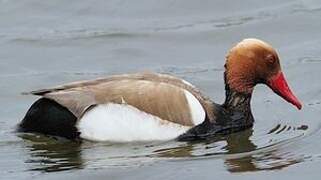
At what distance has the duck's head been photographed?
36.2 ft

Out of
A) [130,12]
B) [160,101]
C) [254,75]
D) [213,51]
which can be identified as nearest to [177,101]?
[160,101]

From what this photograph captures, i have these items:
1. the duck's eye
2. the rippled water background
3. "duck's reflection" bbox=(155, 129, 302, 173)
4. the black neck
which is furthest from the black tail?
the duck's eye

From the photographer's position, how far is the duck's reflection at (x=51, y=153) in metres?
10.1

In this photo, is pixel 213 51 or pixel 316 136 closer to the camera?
pixel 316 136

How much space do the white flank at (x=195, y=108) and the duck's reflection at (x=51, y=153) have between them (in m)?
1.02

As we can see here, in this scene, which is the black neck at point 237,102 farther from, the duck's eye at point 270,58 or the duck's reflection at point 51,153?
the duck's reflection at point 51,153

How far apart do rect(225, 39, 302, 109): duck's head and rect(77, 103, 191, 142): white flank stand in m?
0.84

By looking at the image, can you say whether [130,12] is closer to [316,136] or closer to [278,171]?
[316,136]

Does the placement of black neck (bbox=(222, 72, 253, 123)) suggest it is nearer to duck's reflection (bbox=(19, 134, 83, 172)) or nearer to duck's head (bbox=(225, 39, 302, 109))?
duck's head (bbox=(225, 39, 302, 109))

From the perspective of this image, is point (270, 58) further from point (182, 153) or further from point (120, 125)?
point (120, 125)

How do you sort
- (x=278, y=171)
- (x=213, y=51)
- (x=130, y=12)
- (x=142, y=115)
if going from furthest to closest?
(x=130, y=12)
(x=213, y=51)
(x=142, y=115)
(x=278, y=171)

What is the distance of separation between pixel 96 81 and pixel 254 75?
1431 millimetres

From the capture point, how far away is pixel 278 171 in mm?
9742

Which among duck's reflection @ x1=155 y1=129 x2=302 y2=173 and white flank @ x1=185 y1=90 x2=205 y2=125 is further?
white flank @ x1=185 y1=90 x2=205 y2=125
